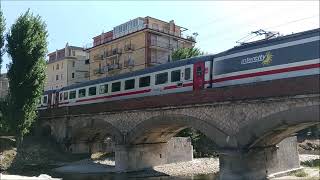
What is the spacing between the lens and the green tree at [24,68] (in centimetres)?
3262

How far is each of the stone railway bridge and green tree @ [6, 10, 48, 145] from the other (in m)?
6.84

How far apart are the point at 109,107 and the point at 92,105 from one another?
303cm

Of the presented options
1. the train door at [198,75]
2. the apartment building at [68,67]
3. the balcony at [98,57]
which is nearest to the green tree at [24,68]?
the train door at [198,75]

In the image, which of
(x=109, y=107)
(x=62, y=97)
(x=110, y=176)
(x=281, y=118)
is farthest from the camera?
(x=62, y=97)

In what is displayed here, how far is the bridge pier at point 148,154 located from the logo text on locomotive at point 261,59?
13883 mm

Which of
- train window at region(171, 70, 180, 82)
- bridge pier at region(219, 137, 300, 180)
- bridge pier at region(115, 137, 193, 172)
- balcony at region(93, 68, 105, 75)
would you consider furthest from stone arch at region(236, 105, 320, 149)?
balcony at region(93, 68, 105, 75)

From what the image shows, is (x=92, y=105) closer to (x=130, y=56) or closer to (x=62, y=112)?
(x=62, y=112)

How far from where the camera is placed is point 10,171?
31.1 meters

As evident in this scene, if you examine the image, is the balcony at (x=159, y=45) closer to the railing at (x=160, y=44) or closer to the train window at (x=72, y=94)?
the railing at (x=160, y=44)

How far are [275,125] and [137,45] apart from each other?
3749 centimetres

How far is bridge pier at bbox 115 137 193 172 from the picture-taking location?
1232 inches

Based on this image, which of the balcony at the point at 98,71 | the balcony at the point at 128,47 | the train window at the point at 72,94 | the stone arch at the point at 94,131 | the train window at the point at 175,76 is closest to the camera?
the train window at the point at 175,76

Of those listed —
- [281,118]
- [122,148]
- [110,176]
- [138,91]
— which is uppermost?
[138,91]

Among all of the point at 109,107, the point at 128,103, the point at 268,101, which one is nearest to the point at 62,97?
the point at 109,107
